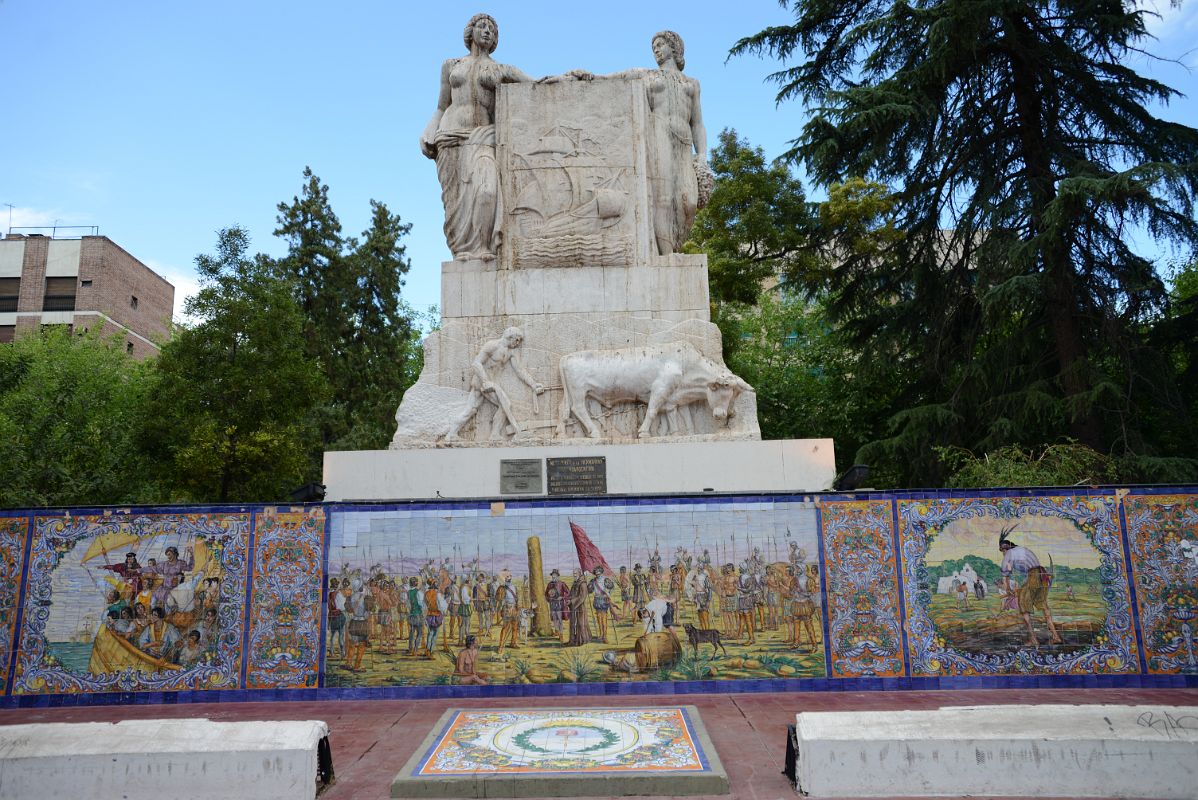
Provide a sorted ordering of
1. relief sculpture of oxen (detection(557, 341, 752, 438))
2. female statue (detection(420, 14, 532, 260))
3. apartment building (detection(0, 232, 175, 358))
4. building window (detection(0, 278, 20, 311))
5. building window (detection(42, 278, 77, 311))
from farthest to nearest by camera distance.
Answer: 1. building window (detection(0, 278, 20, 311))
2. building window (detection(42, 278, 77, 311))
3. apartment building (detection(0, 232, 175, 358))
4. female statue (detection(420, 14, 532, 260))
5. relief sculpture of oxen (detection(557, 341, 752, 438))

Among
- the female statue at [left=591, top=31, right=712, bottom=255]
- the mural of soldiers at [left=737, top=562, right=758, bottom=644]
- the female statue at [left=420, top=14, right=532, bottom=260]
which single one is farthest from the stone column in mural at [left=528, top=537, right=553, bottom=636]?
the female statue at [left=591, top=31, right=712, bottom=255]

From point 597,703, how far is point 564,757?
1.86 meters

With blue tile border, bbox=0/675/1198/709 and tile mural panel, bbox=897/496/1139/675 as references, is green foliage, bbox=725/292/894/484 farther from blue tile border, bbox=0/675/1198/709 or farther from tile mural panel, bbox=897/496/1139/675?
blue tile border, bbox=0/675/1198/709

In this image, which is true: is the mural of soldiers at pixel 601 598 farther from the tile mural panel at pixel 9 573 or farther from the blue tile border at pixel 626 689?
the tile mural panel at pixel 9 573

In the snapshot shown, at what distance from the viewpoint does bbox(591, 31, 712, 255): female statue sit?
1120 centimetres

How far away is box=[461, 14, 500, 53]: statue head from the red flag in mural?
687 centimetres

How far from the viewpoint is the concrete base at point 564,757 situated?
482 centimetres

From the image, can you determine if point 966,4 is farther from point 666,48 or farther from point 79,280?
point 79,280

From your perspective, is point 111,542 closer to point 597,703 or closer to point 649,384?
point 597,703

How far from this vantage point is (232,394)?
16594 millimetres

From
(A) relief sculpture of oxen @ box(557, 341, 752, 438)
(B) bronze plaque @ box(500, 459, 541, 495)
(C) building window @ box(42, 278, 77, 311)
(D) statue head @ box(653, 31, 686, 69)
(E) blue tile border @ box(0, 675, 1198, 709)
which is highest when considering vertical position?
(C) building window @ box(42, 278, 77, 311)

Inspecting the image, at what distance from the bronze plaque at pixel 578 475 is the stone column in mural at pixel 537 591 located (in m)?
1.42

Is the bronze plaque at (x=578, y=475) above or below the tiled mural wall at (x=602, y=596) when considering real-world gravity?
above

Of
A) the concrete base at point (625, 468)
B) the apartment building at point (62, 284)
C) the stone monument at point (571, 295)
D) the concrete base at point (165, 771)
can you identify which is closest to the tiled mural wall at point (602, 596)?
the concrete base at point (625, 468)
